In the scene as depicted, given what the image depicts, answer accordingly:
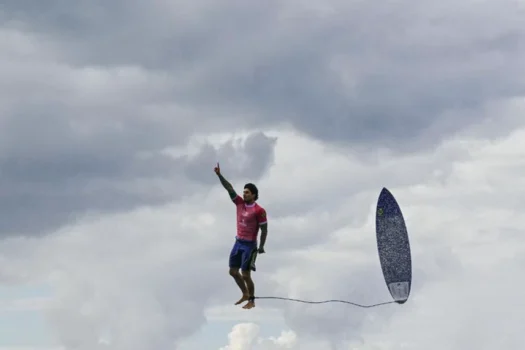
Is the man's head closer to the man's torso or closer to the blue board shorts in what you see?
the man's torso

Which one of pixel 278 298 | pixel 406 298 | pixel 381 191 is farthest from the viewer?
pixel 381 191

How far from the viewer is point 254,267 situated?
129 feet

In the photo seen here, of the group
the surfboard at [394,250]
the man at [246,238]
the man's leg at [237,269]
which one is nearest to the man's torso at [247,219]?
the man at [246,238]

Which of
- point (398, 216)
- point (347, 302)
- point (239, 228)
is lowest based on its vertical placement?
point (347, 302)

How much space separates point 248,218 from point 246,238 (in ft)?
3.13

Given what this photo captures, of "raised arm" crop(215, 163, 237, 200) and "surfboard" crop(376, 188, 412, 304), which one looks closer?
"raised arm" crop(215, 163, 237, 200)

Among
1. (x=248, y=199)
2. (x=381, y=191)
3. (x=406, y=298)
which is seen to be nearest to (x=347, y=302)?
(x=248, y=199)

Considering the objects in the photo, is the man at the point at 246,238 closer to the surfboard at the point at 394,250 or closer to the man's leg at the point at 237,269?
the man's leg at the point at 237,269

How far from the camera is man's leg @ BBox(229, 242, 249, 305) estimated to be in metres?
39.1

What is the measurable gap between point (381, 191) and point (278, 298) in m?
19.1

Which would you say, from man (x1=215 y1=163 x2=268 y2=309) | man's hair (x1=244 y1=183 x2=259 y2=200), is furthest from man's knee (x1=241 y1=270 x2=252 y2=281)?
man's hair (x1=244 y1=183 x2=259 y2=200)

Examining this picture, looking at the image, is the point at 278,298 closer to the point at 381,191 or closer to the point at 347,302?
the point at 347,302

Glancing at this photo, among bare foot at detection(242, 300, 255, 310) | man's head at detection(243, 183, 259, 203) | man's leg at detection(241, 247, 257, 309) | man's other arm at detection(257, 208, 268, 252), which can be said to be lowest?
bare foot at detection(242, 300, 255, 310)

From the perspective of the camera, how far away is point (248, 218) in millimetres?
38625
